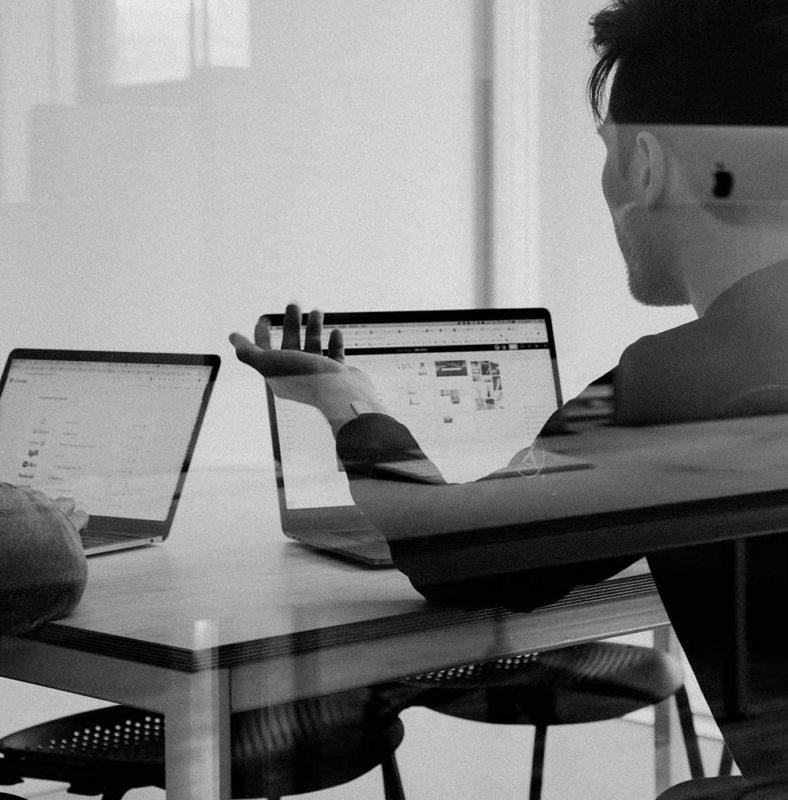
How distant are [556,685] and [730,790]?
305mm

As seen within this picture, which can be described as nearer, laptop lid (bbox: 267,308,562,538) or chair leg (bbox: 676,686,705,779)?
chair leg (bbox: 676,686,705,779)

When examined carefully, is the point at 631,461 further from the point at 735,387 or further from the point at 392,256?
the point at 392,256

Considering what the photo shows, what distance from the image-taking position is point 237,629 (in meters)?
1.02

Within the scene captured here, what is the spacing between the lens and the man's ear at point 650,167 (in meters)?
1.02

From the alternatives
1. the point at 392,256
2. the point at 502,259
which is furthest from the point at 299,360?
the point at 502,259

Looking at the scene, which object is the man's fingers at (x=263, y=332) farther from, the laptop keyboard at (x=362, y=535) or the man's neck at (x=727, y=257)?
the man's neck at (x=727, y=257)

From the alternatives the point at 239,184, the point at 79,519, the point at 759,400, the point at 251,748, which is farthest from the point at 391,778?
the point at 239,184

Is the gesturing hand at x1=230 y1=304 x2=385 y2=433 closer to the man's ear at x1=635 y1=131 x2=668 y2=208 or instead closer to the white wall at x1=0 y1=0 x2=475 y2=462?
the white wall at x1=0 y1=0 x2=475 y2=462

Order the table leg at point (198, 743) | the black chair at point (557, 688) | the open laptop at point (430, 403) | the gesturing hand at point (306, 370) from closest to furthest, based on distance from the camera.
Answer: the table leg at point (198, 743)
the gesturing hand at point (306, 370)
the black chair at point (557, 688)
the open laptop at point (430, 403)

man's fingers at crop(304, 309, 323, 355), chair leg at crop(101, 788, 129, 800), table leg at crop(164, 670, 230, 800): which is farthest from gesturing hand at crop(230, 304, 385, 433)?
chair leg at crop(101, 788, 129, 800)

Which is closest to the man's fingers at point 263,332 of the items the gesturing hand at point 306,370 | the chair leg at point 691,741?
the gesturing hand at point 306,370

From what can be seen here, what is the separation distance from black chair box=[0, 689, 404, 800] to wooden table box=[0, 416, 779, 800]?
2cm

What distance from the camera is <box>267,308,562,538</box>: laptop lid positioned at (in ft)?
4.22

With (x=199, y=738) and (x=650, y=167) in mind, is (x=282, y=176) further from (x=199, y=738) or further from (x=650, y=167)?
(x=199, y=738)
